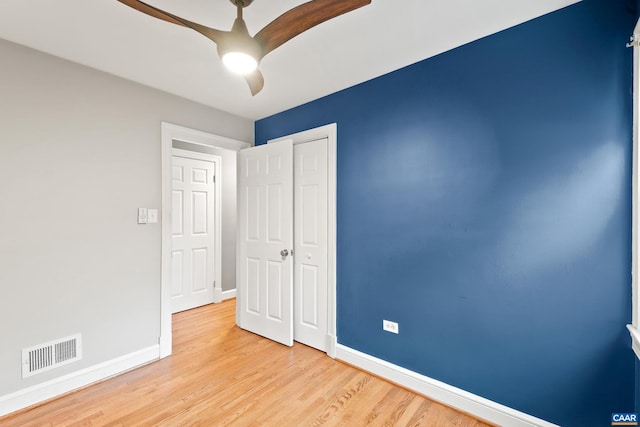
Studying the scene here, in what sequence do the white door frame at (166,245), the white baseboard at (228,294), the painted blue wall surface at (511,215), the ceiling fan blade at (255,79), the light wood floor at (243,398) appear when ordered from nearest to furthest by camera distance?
the painted blue wall surface at (511,215) < the ceiling fan blade at (255,79) < the light wood floor at (243,398) < the white door frame at (166,245) < the white baseboard at (228,294)

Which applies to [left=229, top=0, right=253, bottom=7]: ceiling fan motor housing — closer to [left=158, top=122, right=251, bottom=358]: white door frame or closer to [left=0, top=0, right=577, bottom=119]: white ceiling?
[left=0, top=0, right=577, bottom=119]: white ceiling

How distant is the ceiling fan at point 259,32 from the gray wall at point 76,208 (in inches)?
55.7

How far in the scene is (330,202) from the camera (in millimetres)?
2635

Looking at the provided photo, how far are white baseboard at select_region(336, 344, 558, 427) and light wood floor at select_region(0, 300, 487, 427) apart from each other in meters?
0.05

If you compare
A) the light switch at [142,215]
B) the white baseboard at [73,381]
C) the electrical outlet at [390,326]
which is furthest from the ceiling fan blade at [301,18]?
the white baseboard at [73,381]

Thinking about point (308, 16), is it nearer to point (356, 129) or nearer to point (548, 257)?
point (356, 129)

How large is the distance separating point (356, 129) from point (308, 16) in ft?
4.30

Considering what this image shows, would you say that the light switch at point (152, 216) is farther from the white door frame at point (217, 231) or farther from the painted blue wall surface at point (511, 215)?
the painted blue wall surface at point (511, 215)

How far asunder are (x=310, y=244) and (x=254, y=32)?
1.79m

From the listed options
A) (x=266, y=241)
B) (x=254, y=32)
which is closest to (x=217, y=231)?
(x=266, y=241)

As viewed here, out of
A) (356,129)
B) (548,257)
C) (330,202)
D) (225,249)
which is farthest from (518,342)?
(225,249)

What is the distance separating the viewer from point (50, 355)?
202 cm

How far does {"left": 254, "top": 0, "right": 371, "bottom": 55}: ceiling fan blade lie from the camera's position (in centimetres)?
117

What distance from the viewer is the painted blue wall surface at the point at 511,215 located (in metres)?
1.47
